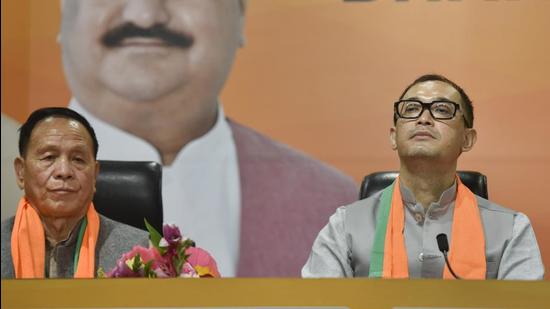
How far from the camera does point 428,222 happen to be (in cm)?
259

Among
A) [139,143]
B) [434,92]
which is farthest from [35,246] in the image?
[434,92]

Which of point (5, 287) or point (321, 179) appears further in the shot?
point (321, 179)

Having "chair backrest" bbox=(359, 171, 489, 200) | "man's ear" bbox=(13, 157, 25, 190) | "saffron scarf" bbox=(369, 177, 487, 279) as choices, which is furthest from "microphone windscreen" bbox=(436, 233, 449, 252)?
"man's ear" bbox=(13, 157, 25, 190)

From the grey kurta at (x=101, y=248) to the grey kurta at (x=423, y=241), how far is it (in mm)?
581

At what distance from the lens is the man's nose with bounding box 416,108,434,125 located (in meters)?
2.63

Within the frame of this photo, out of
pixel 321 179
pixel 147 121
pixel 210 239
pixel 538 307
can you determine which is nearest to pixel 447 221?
pixel 538 307

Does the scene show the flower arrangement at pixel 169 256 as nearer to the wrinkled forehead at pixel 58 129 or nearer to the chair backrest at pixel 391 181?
the wrinkled forehead at pixel 58 129

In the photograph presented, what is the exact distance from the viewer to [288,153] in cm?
351

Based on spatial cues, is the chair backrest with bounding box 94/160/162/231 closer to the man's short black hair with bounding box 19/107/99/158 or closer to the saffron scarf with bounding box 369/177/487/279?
the man's short black hair with bounding box 19/107/99/158

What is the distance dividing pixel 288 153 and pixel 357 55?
52 cm

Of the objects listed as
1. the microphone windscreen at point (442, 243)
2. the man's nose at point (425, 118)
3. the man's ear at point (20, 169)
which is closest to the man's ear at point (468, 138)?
the man's nose at point (425, 118)

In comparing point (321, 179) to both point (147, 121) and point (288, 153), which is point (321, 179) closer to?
point (288, 153)

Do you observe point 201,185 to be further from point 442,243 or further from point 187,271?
point 442,243

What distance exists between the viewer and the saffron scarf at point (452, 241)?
2.47m
